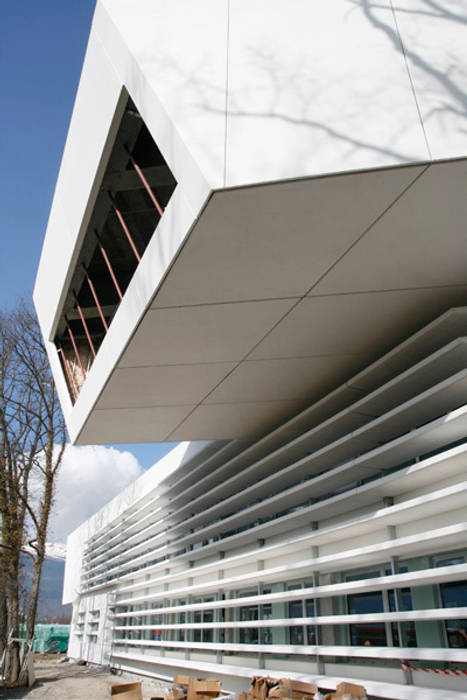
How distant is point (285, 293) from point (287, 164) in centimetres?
199

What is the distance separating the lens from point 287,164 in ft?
16.2

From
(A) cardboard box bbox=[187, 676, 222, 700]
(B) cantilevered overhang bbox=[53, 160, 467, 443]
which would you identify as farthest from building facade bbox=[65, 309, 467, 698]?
(A) cardboard box bbox=[187, 676, 222, 700]

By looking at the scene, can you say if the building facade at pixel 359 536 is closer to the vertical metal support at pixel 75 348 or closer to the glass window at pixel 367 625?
the glass window at pixel 367 625

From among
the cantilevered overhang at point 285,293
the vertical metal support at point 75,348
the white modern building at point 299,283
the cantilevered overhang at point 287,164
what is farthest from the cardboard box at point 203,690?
the vertical metal support at point 75,348

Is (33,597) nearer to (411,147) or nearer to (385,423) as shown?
(385,423)

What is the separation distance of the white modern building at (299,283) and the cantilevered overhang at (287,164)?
3cm

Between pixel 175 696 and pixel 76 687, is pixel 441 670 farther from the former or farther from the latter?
pixel 76 687

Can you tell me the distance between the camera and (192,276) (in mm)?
6203

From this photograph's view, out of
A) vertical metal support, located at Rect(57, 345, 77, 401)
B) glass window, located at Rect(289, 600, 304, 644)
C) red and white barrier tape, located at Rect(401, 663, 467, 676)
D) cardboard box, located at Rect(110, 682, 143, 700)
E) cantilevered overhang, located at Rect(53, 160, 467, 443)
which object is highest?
vertical metal support, located at Rect(57, 345, 77, 401)

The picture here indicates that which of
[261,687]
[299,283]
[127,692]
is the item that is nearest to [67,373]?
[127,692]

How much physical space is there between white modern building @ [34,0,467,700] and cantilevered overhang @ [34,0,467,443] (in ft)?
0.09

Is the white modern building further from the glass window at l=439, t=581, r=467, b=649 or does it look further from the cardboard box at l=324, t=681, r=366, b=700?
the cardboard box at l=324, t=681, r=366, b=700

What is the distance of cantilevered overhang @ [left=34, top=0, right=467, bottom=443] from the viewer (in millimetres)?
4992

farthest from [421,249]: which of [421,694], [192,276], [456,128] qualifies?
[421,694]
